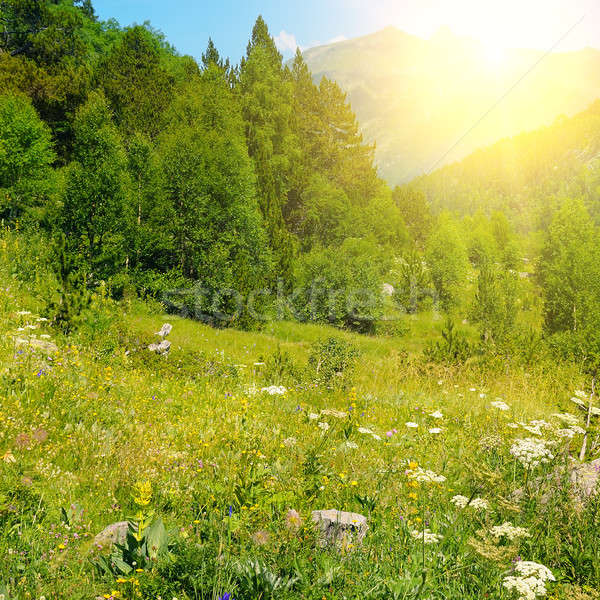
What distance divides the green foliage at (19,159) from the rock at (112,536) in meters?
22.1

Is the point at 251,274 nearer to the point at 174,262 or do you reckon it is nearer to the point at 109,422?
the point at 174,262

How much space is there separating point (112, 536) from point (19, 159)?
2331cm

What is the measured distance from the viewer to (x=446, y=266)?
44.3m

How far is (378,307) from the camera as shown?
32.2 meters

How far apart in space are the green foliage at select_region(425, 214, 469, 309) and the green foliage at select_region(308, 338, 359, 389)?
32535 mm

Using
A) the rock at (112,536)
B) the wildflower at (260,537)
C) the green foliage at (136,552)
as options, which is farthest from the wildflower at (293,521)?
the rock at (112,536)

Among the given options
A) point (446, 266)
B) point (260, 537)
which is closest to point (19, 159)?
point (260, 537)

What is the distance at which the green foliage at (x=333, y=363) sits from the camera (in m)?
9.97

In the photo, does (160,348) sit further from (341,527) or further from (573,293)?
(573,293)

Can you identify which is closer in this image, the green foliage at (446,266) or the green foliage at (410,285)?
the green foliage at (410,285)

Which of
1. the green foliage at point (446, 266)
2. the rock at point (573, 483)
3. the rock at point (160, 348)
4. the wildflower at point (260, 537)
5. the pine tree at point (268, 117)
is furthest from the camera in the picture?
the green foliage at point (446, 266)

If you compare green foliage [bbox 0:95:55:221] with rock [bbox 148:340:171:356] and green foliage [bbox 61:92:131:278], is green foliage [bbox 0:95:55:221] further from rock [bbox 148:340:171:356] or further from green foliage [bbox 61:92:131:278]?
rock [bbox 148:340:171:356]

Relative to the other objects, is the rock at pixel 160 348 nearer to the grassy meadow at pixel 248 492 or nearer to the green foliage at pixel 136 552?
the grassy meadow at pixel 248 492

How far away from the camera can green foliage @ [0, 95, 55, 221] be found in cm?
2123
